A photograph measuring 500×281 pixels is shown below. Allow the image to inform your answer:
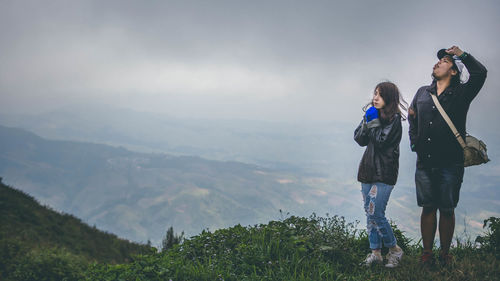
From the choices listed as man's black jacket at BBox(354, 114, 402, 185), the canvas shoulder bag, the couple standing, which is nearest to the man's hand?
the couple standing

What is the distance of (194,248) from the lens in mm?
4258

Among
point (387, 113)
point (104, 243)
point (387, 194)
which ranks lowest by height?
point (104, 243)

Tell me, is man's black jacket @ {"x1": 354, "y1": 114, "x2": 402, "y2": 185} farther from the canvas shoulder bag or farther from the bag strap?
the canvas shoulder bag

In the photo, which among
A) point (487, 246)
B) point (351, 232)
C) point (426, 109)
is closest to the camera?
point (426, 109)

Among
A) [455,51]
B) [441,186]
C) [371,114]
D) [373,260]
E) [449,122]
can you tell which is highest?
[455,51]

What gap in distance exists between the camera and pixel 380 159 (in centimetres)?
398

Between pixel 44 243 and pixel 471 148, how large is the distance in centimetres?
962

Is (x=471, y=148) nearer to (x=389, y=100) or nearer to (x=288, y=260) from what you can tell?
(x=389, y=100)

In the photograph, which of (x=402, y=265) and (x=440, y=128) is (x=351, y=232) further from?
(x=440, y=128)

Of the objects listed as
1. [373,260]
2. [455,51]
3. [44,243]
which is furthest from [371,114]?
[44,243]

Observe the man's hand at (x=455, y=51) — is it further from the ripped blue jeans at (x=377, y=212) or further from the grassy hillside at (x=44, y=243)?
the grassy hillside at (x=44, y=243)

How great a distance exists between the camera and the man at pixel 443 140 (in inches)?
144

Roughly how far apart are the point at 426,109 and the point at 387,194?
3.86ft

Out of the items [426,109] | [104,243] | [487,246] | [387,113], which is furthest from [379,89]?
[104,243]
